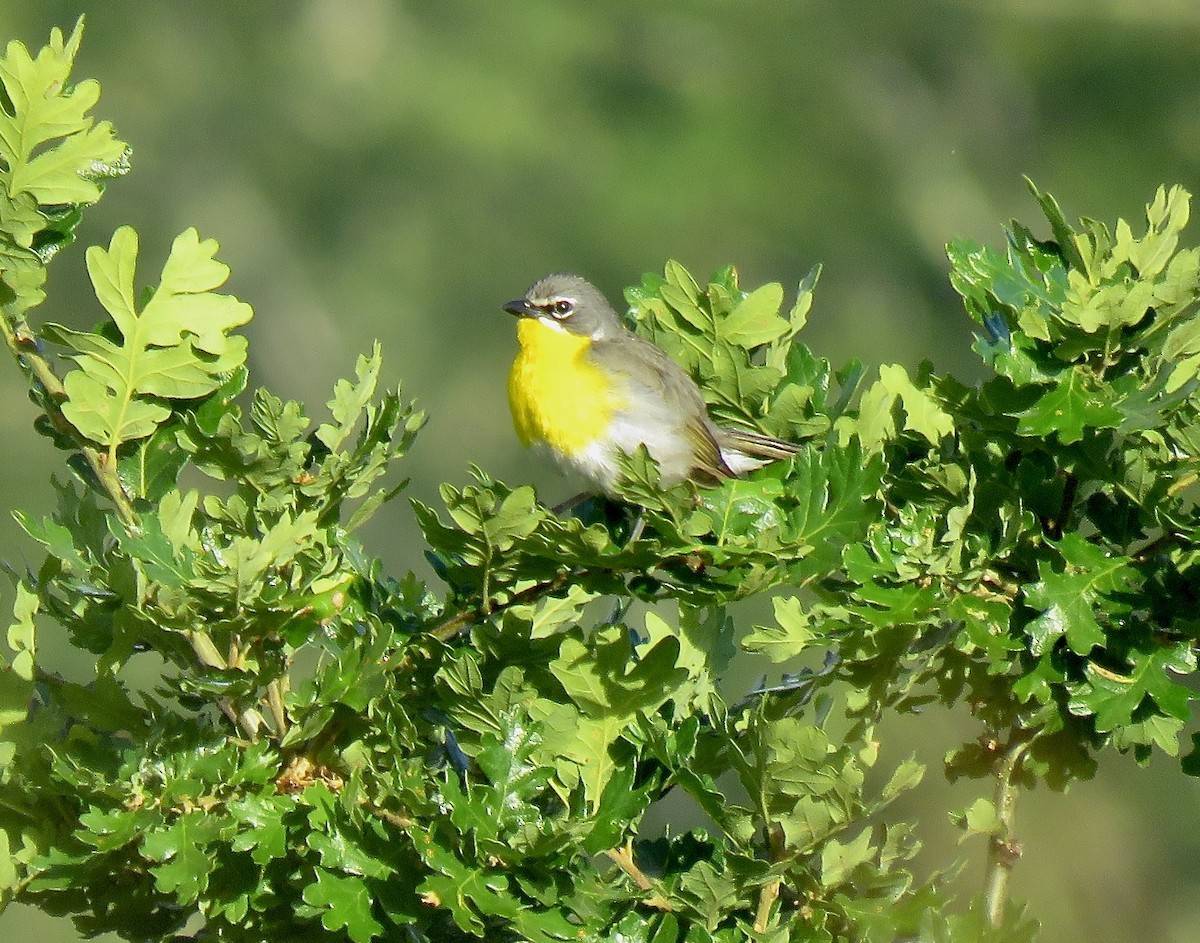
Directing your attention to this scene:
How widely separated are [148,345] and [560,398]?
2.01 metres

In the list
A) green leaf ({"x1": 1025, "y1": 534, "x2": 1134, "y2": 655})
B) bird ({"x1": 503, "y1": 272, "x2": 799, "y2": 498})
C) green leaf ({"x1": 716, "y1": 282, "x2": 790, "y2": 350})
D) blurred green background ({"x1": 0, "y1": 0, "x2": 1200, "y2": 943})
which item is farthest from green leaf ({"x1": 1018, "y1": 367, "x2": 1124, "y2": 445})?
blurred green background ({"x1": 0, "y1": 0, "x2": 1200, "y2": 943})

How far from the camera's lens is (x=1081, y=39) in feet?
42.9

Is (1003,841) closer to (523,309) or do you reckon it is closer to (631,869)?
(631,869)

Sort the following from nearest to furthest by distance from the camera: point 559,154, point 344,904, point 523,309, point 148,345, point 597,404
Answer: point 344,904 → point 148,345 → point 597,404 → point 523,309 → point 559,154

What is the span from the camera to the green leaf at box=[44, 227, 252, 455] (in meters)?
2.09

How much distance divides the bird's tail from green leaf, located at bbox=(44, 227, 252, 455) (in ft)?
2.99

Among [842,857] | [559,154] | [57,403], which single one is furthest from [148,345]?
[559,154]

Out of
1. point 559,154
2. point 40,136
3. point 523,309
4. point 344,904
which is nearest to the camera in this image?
point 344,904

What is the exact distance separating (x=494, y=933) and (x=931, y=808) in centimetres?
534

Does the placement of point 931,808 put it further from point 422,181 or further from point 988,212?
point 422,181

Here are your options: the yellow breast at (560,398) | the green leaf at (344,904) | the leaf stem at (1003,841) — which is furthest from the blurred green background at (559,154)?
the green leaf at (344,904)

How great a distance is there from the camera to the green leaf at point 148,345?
82.3 inches

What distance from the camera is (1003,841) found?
2131 mm

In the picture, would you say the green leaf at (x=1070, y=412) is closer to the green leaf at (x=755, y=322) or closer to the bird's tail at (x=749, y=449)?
the bird's tail at (x=749, y=449)
